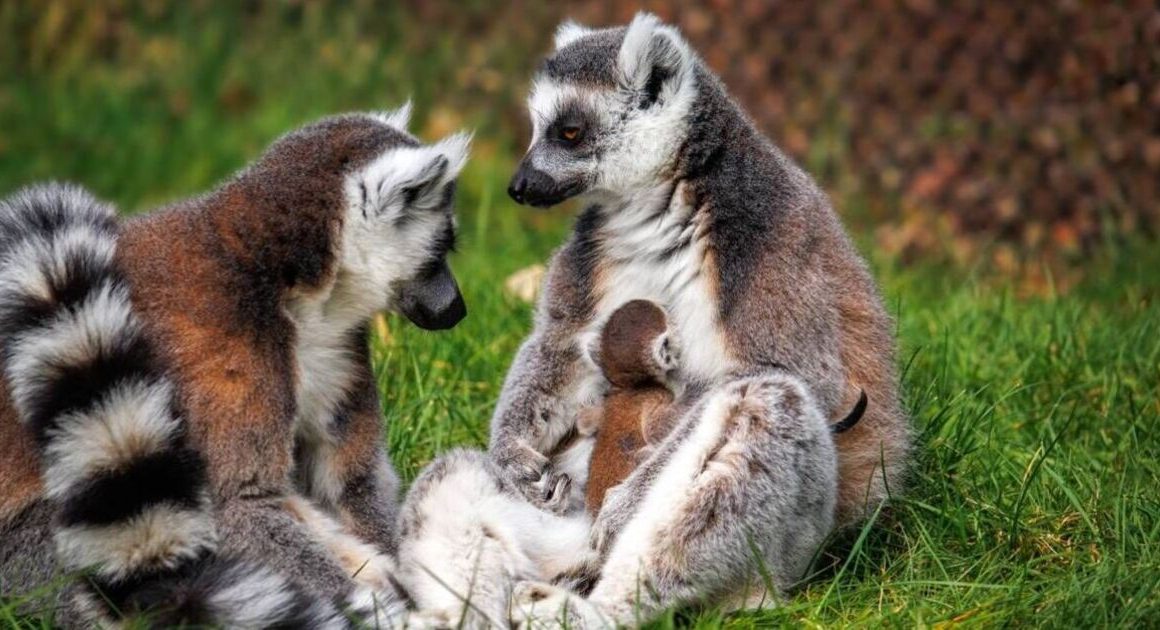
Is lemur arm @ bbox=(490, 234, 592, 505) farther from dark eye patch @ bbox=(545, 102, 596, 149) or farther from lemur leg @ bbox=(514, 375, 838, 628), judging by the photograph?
lemur leg @ bbox=(514, 375, 838, 628)

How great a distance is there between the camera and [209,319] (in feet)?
14.2

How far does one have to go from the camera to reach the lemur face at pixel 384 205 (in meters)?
4.57

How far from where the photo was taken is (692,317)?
4.73 meters

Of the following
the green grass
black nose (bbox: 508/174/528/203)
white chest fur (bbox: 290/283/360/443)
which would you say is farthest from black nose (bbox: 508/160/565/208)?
the green grass

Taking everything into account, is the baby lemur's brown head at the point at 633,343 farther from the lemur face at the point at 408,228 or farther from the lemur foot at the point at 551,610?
the lemur foot at the point at 551,610

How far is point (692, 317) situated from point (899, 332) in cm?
185

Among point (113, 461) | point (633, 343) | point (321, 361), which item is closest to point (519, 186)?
point (633, 343)

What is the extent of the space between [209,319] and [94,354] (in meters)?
0.41

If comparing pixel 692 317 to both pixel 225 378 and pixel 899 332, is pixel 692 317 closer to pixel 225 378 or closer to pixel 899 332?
pixel 225 378

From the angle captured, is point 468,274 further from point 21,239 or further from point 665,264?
point 21,239

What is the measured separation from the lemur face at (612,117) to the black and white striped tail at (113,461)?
5.16 feet

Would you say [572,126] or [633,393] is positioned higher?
[572,126]

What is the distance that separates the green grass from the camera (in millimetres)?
4520

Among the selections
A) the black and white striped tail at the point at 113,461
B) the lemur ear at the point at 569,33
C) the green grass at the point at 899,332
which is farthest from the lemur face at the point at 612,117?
the black and white striped tail at the point at 113,461
